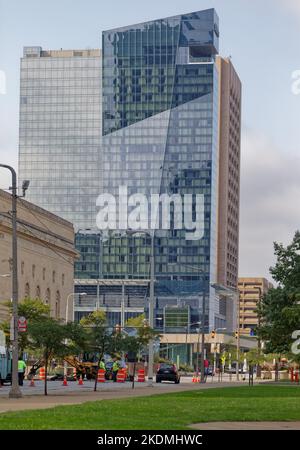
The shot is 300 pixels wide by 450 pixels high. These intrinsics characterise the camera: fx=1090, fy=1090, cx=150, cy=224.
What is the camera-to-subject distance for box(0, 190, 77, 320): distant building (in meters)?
123

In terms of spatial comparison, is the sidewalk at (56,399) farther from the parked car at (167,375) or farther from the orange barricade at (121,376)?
the parked car at (167,375)

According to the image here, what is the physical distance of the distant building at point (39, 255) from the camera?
12312 centimetres

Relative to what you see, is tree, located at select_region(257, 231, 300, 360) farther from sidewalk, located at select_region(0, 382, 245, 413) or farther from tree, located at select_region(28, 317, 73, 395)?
tree, located at select_region(28, 317, 73, 395)

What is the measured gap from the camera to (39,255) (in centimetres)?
13812

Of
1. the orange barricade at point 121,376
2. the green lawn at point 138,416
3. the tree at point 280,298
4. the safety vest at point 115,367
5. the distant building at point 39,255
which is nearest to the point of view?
the green lawn at point 138,416

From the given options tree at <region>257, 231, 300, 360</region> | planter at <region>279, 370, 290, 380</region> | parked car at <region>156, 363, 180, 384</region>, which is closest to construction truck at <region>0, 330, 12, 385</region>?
parked car at <region>156, 363, 180, 384</region>

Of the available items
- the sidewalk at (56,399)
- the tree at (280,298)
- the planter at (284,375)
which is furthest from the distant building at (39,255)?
the tree at (280,298)

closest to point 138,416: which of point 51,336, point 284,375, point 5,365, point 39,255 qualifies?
point 51,336

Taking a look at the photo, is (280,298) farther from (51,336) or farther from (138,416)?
(138,416)
